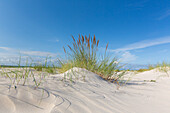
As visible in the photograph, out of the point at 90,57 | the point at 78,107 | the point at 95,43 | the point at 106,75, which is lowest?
the point at 78,107

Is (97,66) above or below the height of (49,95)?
above

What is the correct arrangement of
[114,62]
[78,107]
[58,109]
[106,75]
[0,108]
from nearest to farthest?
[0,108] → [58,109] → [78,107] → [106,75] → [114,62]

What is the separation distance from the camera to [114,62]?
3.30m

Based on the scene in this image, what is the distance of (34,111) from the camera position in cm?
90

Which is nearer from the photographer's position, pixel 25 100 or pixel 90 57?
pixel 25 100

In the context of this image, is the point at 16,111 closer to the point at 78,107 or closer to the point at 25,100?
the point at 25,100

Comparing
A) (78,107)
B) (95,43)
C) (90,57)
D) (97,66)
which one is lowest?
(78,107)

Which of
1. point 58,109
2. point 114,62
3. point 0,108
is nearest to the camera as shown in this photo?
point 0,108

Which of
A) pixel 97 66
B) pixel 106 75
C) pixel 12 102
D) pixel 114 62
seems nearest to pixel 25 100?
pixel 12 102

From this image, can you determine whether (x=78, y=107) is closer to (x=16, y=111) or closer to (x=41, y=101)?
(x=41, y=101)

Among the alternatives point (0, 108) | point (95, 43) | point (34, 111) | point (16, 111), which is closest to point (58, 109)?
point (34, 111)

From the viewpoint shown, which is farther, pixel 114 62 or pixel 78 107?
pixel 114 62

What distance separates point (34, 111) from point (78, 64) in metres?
2.59

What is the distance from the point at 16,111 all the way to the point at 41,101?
219 mm
